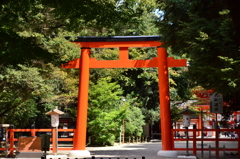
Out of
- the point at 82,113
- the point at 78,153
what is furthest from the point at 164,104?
the point at 78,153

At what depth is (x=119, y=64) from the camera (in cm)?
1806

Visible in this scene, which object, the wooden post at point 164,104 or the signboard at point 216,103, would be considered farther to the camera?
the wooden post at point 164,104

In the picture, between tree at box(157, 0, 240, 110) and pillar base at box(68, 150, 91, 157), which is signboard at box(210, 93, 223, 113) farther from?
pillar base at box(68, 150, 91, 157)

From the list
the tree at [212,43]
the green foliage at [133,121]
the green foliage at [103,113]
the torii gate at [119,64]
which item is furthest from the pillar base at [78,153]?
the green foliage at [133,121]

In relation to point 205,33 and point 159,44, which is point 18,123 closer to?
point 159,44

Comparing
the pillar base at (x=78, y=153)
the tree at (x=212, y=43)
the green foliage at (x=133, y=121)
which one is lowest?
the pillar base at (x=78, y=153)

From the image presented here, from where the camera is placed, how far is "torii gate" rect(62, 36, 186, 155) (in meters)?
17.6

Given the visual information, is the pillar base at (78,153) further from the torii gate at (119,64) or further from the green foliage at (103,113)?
the green foliage at (103,113)

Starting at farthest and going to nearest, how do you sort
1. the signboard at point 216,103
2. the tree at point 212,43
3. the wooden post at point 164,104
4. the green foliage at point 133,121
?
the green foliage at point 133,121 → the wooden post at point 164,104 → the signboard at point 216,103 → the tree at point 212,43

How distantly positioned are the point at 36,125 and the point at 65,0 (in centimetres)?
2421

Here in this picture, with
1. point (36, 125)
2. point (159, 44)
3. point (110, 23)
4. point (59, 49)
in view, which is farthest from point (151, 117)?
point (110, 23)

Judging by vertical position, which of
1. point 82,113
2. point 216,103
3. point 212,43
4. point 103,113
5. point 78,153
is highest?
point 212,43

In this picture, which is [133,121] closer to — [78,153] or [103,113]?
[103,113]

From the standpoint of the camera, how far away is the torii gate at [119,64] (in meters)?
17.6
